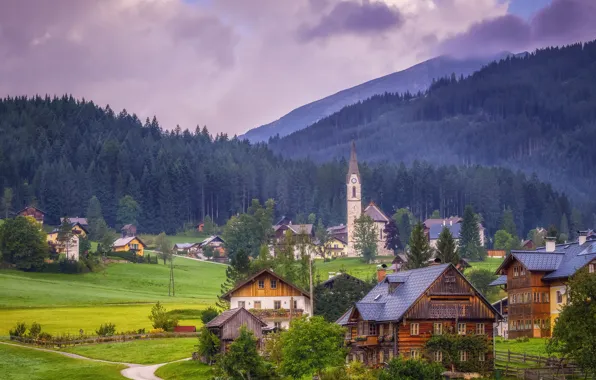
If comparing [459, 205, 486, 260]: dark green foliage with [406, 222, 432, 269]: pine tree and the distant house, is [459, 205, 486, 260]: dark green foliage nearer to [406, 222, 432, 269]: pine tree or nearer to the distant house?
[406, 222, 432, 269]: pine tree

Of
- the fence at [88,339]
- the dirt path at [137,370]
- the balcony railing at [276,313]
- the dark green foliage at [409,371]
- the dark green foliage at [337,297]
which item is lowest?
the dirt path at [137,370]

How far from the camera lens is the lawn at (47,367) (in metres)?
81.8

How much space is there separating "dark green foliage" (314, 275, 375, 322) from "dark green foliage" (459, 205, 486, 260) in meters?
83.2

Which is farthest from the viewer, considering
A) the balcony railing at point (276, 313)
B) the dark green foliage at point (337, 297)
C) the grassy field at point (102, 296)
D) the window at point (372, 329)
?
the grassy field at point (102, 296)

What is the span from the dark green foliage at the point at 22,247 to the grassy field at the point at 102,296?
327 centimetres

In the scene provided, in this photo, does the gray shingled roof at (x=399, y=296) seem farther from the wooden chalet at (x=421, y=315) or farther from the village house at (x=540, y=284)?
the village house at (x=540, y=284)

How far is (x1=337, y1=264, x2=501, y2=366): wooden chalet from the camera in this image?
74.5m

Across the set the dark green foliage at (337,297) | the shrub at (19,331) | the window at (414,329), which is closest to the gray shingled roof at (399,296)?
the window at (414,329)

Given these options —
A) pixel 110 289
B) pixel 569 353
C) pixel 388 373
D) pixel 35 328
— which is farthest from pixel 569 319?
pixel 110 289

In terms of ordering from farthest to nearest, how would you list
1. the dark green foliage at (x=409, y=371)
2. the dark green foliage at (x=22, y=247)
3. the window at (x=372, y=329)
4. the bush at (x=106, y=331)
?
1. the dark green foliage at (x=22, y=247)
2. the bush at (x=106, y=331)
3. the window at (x=372, y=329)
4. the dark green foliage at (x=409, y=371)

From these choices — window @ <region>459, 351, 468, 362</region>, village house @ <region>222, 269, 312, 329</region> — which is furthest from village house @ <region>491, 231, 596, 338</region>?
village house @ <region>222, 269, 312, 329</region>

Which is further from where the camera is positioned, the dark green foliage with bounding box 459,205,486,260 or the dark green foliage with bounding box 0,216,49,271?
the dark green foliage with bounding box 459,205,486,260

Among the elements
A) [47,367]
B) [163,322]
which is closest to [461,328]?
[47,367]

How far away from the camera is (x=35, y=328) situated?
10381 cm
